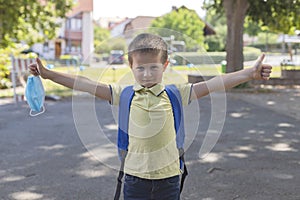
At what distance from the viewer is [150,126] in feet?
7.91

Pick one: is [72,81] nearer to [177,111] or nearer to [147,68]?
[147,68]

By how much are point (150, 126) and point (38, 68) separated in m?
0.68

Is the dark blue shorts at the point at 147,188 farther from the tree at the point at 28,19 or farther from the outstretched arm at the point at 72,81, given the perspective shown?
the tree at the point at 28,19

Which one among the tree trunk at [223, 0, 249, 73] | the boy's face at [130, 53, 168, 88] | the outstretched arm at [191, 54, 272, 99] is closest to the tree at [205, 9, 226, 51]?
the tree trunk at [223, 0, 249, 73]

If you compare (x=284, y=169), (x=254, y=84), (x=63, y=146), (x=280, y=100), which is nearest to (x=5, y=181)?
(x=63, y=146)

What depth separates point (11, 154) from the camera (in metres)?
5.72

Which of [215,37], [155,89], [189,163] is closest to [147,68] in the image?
[155,89]

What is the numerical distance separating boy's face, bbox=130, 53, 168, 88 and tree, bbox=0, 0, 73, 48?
14.8 meters

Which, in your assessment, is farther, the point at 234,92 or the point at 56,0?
the point at 56,0

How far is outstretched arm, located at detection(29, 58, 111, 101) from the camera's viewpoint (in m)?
2.45

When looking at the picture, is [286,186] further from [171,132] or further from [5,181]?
[5,181]

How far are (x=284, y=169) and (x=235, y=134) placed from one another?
7.07ft

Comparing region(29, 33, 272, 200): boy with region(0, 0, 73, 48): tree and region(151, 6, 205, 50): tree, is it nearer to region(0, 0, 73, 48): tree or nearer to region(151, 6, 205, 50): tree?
region(0, 0, 73, 48): tree

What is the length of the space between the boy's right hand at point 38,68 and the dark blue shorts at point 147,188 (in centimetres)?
72
